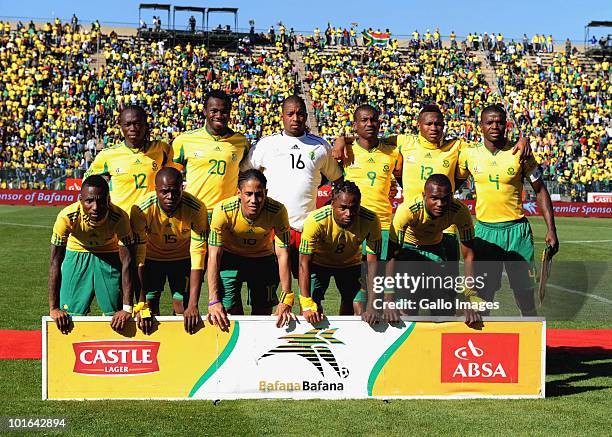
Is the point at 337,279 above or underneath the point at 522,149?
underneath

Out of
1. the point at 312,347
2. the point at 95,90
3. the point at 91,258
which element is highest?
the point at 95,90

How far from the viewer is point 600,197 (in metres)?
34.5

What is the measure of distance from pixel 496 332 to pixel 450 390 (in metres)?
0.62

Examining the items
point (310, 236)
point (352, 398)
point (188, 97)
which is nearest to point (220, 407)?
point (352, 398)

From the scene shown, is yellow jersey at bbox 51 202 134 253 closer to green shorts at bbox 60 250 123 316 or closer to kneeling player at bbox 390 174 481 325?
green shorts at bbox 60 250 123 316

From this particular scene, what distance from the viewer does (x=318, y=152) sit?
8.52 metres

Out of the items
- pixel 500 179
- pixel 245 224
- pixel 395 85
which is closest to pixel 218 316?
pixel 245 224

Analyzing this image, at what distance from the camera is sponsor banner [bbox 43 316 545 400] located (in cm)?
723

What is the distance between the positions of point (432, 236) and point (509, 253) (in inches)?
33.2

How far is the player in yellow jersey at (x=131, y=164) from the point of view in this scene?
8.45 m

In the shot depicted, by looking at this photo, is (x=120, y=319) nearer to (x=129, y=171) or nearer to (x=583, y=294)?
(x=129, y=171)

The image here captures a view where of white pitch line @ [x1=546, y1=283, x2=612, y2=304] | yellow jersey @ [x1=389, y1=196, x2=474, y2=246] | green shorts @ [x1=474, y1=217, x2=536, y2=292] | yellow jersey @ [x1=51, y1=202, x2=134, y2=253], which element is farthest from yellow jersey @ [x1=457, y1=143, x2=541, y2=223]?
white pitch line @ [x1=546, y1=283, x2=612, y2=304]

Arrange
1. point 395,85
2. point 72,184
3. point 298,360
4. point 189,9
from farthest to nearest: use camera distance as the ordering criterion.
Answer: point 189,9, point 395,85, point 72,184, point 298,360

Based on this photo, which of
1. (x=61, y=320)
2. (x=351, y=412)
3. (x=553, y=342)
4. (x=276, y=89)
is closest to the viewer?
(x=351, y=412)
